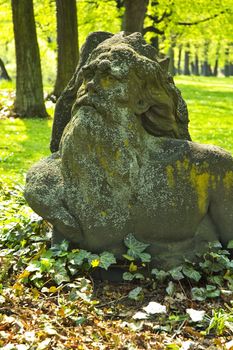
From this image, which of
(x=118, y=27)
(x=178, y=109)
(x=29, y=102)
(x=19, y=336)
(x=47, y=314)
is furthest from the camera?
(x=118, y=27)

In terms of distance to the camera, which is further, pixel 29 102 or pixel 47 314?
pixel 29 102

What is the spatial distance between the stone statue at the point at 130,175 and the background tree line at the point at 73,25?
11.4 m

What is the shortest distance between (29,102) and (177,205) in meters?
12.1

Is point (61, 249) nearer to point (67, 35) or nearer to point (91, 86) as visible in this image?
point (91, 86)

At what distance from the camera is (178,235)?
447 centimetres

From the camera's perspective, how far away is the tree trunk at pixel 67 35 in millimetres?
15086

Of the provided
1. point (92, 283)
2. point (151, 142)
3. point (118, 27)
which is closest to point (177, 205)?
point (151, 142)

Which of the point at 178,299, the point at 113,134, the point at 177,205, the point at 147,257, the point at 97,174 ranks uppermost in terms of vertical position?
the point at 113,134

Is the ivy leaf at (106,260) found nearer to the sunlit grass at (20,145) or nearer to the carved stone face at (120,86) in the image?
the carved stone face at (120,86)

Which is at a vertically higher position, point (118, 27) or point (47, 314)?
point (118, 27)

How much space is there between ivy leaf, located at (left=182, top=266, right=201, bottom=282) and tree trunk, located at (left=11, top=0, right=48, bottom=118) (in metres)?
12.0

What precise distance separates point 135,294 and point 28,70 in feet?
41.4

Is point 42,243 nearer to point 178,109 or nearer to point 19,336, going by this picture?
point 19,336

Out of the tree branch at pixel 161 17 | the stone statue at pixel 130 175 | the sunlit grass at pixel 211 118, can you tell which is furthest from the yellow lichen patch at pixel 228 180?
the tree branch at pixel 161 17
